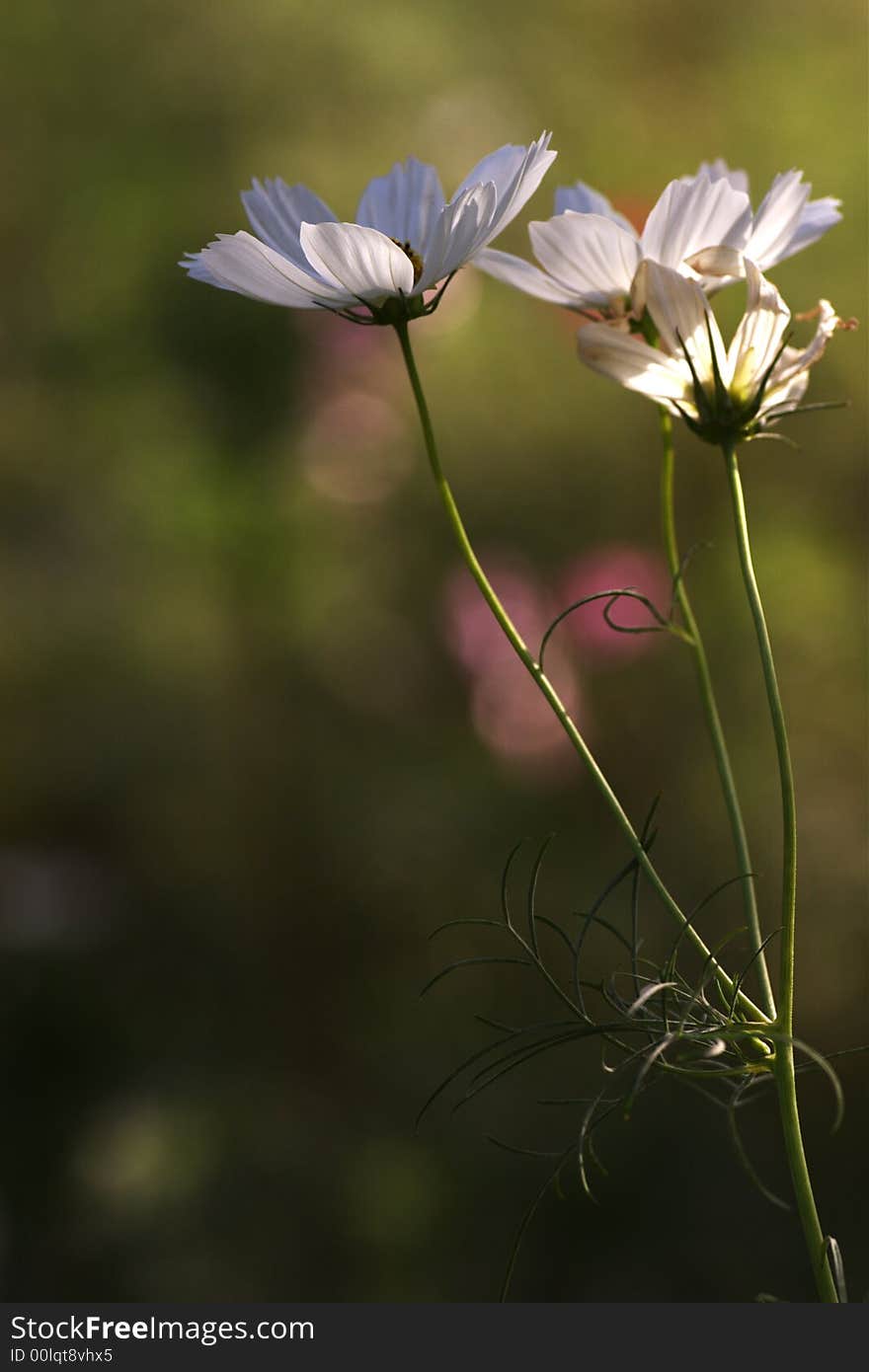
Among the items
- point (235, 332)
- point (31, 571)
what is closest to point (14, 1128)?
point (31, 571)

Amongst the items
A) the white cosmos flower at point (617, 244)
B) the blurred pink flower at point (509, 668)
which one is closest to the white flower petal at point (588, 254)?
the white cosmos flower at point (617, 244)

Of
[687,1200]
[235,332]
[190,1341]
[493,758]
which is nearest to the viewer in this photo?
[190,1341]

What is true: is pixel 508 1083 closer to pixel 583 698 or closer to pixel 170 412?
pixel 583 698

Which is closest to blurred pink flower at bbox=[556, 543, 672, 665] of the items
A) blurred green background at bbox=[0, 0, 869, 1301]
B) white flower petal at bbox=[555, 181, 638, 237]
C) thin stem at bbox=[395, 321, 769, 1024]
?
blurred green background at bbox=[0, 0, 869, 1301]

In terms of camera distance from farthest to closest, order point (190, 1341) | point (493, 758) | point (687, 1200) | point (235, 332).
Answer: point (235, 332) → point (493, 758) → point (687, 1200) → point (190, 1341)

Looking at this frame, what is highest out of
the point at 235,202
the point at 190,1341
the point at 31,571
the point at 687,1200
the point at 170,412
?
the point at 235,202

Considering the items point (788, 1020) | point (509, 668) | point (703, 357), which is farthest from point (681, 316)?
point (509, 668)

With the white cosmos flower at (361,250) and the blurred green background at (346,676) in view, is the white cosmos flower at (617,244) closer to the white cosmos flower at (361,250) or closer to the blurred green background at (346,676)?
the white cosmos flower at (361,250)
